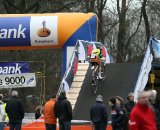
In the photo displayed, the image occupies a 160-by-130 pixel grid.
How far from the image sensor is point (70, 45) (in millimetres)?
21125

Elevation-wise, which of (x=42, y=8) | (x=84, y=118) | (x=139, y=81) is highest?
(x=42, y=8)

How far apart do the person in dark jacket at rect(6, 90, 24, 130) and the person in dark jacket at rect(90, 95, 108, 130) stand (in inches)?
92.0

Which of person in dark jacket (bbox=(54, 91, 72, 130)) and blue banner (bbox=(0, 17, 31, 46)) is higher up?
blue banner (bbox=(0, 17, 31, 46))

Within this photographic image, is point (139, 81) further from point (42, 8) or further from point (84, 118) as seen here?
point (42, 8)

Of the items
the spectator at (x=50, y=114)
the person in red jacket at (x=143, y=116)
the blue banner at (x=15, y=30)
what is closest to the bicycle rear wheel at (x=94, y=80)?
the blue banner at (x=15, y=30)

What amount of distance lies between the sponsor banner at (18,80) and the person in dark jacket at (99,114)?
7571mm

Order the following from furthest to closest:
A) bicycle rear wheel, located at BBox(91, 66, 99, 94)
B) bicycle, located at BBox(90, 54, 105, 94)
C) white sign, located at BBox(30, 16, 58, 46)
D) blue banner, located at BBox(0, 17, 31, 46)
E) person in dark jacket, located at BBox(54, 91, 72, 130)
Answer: blue banner, located at BBox(0, 17, 31, 46), white sign, located at BBox(30, 16, 58, 46), bicycle rear wheel, located at BBox(91, 66, 99, 94), bicycle, located at BBox(90, 54, 105, 94), person in dark jacket, located at BBox(54, 91, 72, 130)

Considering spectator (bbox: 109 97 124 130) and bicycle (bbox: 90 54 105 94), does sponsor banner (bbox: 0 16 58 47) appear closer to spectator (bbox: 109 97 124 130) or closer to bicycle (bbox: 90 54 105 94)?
bicycle (bbox: 90 54 105 94)

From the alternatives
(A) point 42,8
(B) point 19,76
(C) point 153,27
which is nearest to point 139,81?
(B) point 19,76

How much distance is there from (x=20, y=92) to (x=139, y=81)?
2264cm

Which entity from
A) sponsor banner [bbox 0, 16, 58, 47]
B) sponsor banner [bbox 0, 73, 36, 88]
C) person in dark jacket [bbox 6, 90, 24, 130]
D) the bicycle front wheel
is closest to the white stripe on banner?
the bicycle front wheel

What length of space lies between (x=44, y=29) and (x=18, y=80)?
2.49 m

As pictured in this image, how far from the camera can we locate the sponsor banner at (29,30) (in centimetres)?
2097

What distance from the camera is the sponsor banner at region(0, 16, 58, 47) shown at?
826 inches
